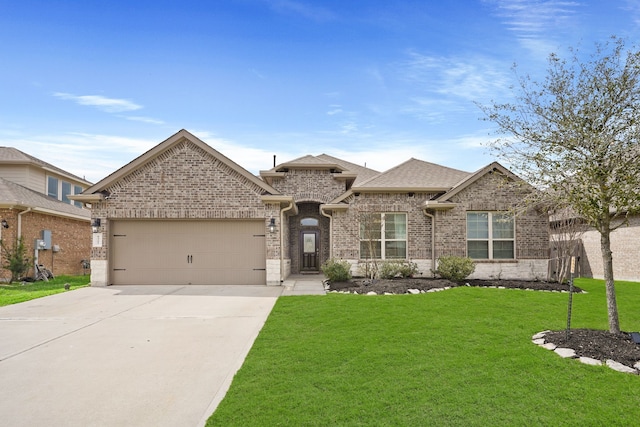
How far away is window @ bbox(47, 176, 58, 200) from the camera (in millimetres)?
22263

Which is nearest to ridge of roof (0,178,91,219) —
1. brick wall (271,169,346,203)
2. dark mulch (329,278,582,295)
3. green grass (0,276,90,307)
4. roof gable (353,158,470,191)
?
green grass (0,276,90,307)

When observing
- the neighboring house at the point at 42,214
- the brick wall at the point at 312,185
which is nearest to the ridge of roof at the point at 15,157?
the neighboring house at the point at 42,214

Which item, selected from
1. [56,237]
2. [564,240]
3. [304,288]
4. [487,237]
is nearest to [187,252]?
[304,288]

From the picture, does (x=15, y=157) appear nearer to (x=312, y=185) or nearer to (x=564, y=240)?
(x=312, y=185)

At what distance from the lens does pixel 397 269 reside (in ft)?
49.8

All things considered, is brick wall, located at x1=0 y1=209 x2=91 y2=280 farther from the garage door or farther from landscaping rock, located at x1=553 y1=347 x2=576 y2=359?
landscaping rock, located at x1=553 y1=347 x2=576 y2=359

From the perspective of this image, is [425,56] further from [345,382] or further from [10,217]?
[10,217]

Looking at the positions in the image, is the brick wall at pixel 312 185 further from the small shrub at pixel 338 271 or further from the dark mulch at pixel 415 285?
the dark mulch at pixel 415 285

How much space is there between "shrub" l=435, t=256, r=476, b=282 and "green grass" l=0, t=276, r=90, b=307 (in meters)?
13.0

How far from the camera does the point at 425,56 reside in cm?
1418

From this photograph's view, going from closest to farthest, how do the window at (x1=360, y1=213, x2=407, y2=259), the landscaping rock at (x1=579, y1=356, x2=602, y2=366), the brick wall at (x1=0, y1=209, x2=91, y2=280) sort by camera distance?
the landscaping rock at (x1=579, y1=356, x2=602, y2=366) → the window at (x1=360, y1=213, x2=407, y2=259) → the brick wall at (x1=0, y1=209, x2=91, y2=280)

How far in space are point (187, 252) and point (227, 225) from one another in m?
1.71

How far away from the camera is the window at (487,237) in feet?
52.2

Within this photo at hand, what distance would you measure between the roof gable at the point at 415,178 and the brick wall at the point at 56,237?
1385 centimetres
